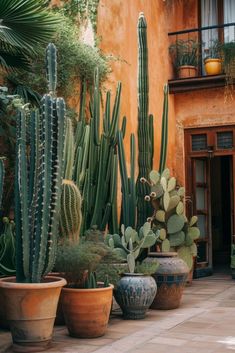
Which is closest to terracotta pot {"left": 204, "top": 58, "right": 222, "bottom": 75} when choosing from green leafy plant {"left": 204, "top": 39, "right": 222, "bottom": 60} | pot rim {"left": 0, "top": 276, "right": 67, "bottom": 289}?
green leafy plant {"left": 204, "top": 39, "right": 222, "bottom": 60}

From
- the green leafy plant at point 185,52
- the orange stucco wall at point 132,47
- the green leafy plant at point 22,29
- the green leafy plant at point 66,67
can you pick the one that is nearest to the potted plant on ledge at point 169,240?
the orange stucco wall at point 132,47

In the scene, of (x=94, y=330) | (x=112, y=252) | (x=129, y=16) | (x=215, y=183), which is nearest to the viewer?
(x=94, y=330)

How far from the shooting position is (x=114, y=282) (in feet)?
20.0

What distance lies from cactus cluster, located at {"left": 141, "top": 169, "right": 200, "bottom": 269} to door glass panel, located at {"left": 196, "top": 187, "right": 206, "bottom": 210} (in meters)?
2.32

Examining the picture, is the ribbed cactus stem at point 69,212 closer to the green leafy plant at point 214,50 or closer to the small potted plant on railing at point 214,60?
the small potted plant on railing at point 214,60

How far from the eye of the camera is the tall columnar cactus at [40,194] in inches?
192

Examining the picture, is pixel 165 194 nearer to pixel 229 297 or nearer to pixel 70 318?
pixel 229 297

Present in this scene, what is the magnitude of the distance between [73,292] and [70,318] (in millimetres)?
254

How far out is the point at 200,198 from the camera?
1059 cm

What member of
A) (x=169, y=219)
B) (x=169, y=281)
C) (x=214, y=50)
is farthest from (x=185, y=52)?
(x=169, y=281)

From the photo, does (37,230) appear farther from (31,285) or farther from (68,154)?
(68,154)

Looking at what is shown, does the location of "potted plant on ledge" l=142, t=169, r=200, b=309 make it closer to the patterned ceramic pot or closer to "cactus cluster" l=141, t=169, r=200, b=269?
"cactus cluster" l=141, t=169, r=200, b=269

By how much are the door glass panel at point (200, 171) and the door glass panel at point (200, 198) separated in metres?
0.17

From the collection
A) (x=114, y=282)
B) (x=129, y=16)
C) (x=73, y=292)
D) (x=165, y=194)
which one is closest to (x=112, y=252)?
(x=114, y=282)
